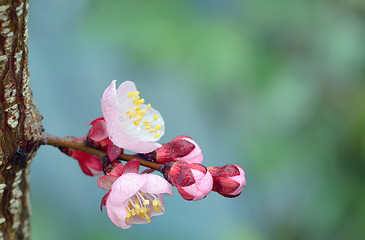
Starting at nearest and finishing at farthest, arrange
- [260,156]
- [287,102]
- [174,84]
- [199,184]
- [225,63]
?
[199,184], [225,63], [287,102], [260,156], [174,84]

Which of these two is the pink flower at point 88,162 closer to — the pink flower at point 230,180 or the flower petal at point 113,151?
the flower petal at point 113,151

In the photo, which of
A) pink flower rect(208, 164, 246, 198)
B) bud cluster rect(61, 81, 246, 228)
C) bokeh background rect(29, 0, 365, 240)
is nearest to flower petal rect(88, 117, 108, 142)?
bud cluster rect(61, 81, 246, 228)

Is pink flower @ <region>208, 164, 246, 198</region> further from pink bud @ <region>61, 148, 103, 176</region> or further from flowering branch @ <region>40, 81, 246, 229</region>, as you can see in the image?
pink bud @ <region>61, 148, 103, 176</region>

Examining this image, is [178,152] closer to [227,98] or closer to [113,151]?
[113,151]

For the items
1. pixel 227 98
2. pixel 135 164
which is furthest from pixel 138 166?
pixel 227 98

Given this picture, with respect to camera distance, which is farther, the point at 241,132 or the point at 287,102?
the point at 241,132

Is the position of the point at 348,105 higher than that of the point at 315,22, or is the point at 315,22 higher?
the point at 315,22

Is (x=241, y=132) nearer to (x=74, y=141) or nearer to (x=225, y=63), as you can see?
(x=225, y=63)

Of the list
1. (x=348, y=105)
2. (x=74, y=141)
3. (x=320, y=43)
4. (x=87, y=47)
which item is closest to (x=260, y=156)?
(x=348, y=105)
